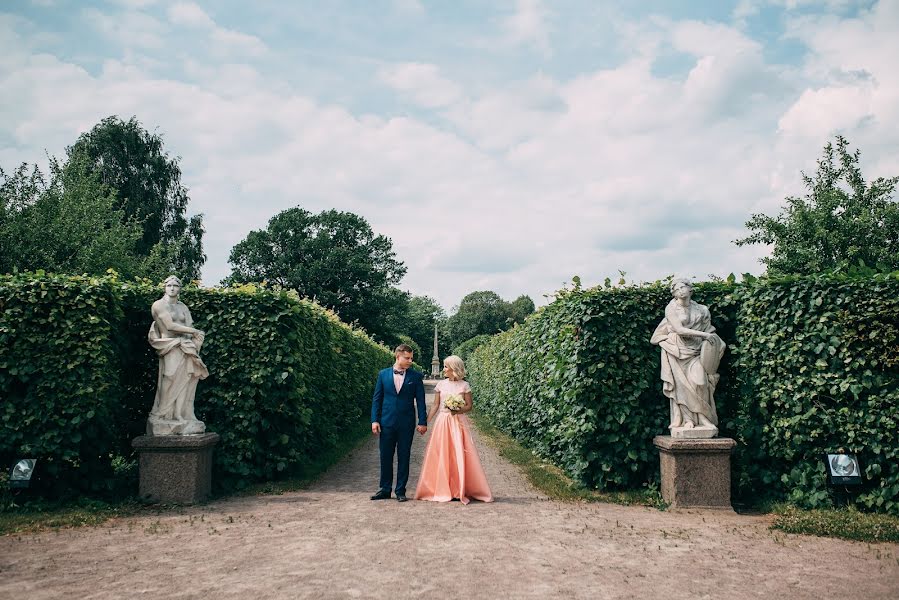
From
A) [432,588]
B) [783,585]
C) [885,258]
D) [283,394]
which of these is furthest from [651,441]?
[885,258]

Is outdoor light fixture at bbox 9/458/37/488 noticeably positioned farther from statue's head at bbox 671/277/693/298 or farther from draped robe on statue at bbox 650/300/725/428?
statue's head at bbox 671/277/693/298

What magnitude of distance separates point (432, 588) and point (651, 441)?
4495 mm

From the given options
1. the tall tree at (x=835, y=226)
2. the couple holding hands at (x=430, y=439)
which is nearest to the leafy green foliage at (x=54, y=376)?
the couple holding hands at (x=430, y=439)

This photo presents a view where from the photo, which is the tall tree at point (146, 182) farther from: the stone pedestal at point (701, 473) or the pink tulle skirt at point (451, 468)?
the stone pedestal at point (701, 473)

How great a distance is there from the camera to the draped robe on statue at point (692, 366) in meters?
7.11

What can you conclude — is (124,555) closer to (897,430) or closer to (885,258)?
(897,430)

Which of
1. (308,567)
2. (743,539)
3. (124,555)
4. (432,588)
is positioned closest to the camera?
(432,588)

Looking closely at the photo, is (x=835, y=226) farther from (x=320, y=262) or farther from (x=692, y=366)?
(x=320, y=262)

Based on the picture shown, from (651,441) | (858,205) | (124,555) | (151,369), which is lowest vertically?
(124,555)

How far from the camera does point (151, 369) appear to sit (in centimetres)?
815

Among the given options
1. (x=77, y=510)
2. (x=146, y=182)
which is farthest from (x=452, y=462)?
(x=146, y=182)

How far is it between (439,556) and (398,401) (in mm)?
2763

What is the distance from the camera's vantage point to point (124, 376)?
789 cm

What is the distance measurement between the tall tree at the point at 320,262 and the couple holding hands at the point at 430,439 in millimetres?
34785
